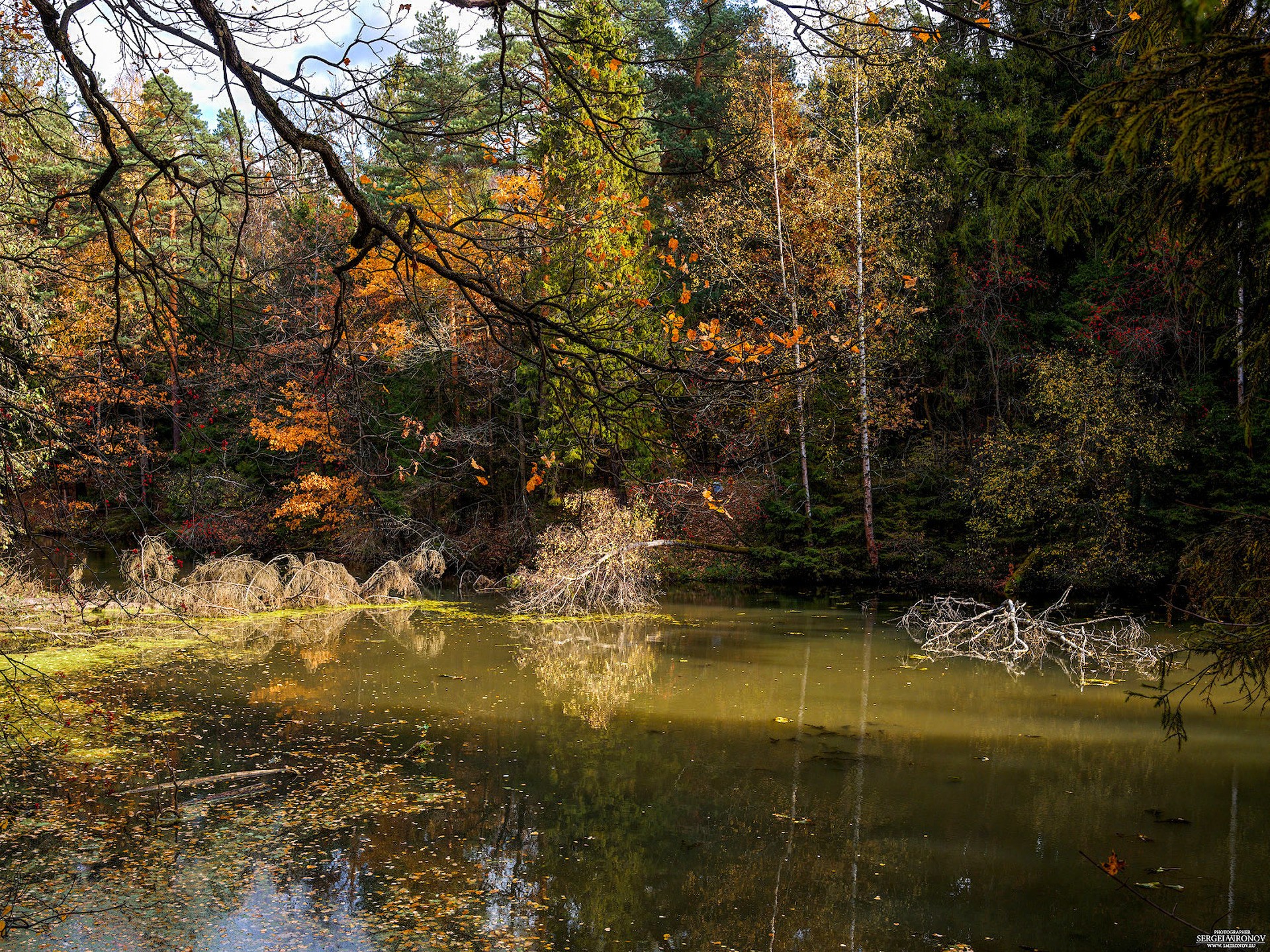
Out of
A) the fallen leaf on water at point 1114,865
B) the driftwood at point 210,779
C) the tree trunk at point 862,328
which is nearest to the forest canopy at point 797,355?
the tree trunk at point 862,328

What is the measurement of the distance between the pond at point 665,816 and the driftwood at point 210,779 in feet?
0.33

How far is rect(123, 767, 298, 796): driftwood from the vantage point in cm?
564

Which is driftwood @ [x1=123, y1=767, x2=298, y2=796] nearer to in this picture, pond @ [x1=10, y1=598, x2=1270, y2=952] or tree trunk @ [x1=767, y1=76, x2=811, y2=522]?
pond @ [x1=10, y1=598, x2=1270, y2=952]

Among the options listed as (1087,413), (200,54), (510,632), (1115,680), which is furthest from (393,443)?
(200,54)

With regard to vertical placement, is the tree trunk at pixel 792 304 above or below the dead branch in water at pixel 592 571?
above

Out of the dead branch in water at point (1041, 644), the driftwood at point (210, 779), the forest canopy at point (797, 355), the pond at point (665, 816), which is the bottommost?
the pond at point (665, 816)

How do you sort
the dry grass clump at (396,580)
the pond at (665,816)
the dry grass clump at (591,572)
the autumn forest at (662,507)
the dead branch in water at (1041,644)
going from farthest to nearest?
the dry grass clump at (396,580), the dry grass clump at (591,572), the dead branch in water at (1041,644), the pond at (665,816), the autumn forest at (662,507)

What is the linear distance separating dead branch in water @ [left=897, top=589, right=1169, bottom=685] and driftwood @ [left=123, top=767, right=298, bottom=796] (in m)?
6.72

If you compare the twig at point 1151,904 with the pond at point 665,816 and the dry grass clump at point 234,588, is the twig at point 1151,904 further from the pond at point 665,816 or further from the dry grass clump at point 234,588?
the dry grass clump at point 234,588

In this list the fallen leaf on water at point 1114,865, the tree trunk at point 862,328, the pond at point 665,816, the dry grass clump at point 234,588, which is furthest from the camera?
the tree trunk at point 862,328

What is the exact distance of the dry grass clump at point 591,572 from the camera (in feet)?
42.3

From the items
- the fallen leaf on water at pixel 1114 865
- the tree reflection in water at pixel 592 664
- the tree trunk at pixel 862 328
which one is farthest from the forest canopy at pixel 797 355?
the fallen leaf on water at pixel 1114 865

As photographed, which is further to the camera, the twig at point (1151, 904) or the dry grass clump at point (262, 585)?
the dry grass clump at point (262, 585)

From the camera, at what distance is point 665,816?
5.60 m
